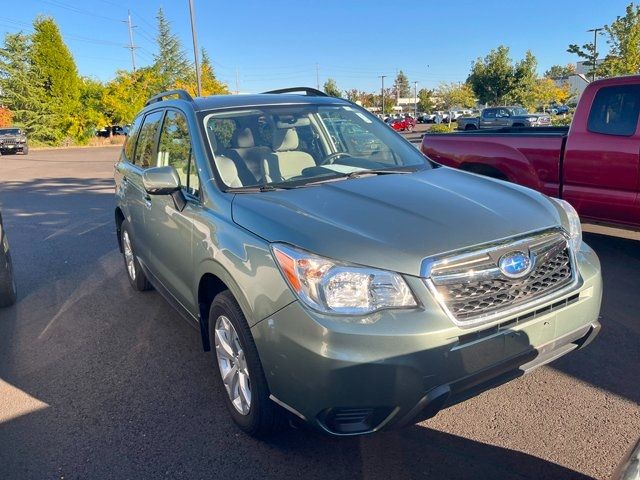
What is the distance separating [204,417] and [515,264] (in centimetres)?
198

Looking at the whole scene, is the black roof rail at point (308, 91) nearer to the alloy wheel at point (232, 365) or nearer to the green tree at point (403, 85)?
the alloy wheel at point (232, 365)

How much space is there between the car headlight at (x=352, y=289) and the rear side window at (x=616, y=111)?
4302 mm

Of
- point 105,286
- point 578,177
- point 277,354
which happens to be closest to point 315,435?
point 277,354

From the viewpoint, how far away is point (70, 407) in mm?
3316

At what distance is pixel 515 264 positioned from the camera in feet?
8.11

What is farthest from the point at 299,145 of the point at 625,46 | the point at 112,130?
the point at 112,130

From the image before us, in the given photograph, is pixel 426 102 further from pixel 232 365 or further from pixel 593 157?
pixel 232 365

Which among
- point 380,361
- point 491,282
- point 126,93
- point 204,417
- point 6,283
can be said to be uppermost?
point 126,93

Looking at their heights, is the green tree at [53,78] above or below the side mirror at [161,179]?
above

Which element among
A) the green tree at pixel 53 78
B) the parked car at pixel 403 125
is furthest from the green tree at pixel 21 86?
the parked car at pixel 403 125

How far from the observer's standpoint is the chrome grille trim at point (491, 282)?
2309mm

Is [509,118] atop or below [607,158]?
atop

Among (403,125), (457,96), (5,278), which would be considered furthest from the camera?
(457,96)

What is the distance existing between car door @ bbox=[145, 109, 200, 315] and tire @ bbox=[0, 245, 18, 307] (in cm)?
169
